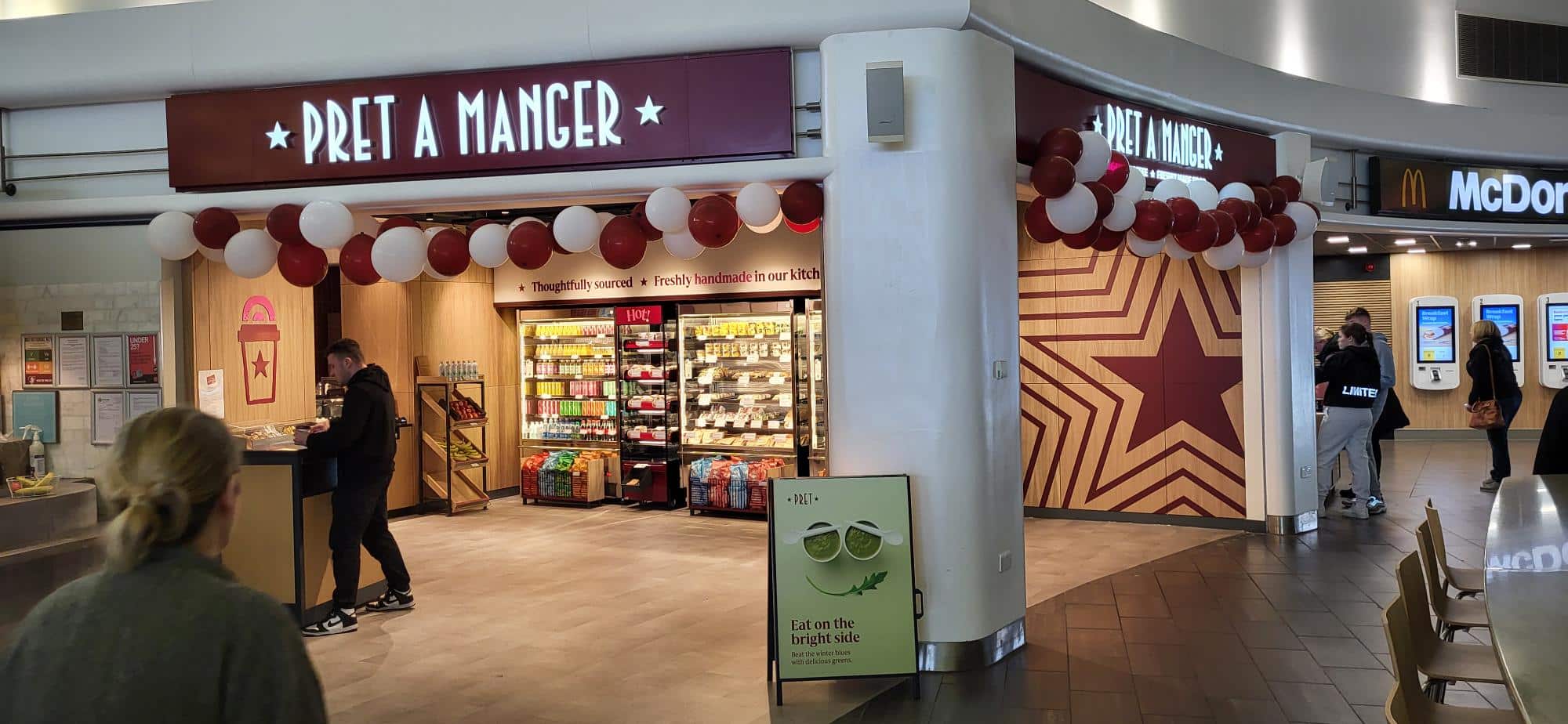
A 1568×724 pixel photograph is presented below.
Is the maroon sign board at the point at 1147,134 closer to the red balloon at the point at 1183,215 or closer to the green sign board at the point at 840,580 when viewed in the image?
the red balloon at the point at 1183,215

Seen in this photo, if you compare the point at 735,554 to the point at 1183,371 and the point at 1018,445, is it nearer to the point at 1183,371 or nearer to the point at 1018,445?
the point at 1018,445

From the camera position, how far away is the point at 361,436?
20.1ft

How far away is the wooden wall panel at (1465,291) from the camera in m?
13.9

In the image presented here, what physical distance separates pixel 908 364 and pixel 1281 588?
304 centimetres

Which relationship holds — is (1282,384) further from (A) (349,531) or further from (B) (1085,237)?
(A) (349,531)

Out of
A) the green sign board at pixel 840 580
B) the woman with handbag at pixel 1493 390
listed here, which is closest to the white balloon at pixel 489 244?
the green sign board at pixel 840 580

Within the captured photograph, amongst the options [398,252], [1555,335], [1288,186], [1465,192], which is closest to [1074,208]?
[1288,186]

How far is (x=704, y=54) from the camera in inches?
216

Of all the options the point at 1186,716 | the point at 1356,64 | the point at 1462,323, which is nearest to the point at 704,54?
the point at 1186,716

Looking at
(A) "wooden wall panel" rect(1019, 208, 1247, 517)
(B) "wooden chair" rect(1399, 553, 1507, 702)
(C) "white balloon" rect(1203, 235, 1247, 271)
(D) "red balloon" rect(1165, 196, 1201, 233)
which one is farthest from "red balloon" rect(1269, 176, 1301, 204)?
(B) "wooden chair" rect(1399, 553, 1507, 702)

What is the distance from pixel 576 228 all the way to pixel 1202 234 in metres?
3.67

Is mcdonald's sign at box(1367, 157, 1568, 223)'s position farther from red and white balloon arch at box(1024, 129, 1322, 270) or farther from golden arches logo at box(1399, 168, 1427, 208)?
red and white balloon arch at box(1024, 129, 1322, 270)

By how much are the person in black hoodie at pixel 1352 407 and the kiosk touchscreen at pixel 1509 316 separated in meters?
6.65

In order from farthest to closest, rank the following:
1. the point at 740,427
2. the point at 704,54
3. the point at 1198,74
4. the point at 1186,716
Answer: the point at 740,427
the point at 1198,74
the point at 704,54
the point at 1186,716
